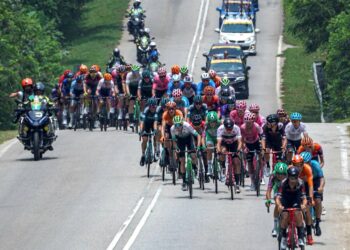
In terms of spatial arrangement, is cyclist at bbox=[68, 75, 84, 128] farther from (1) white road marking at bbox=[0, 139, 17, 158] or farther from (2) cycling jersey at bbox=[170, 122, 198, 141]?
(2) cycling jersey at bbox=[170, 122, 198, 141]

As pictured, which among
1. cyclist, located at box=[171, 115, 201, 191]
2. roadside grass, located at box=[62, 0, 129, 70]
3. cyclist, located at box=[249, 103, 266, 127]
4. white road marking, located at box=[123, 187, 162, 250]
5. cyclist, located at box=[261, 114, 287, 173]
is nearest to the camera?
white road marking, located at box=[123, 187, 162, 250]

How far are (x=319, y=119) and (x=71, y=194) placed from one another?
27851 millimetres

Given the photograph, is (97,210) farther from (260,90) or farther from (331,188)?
(260,90)

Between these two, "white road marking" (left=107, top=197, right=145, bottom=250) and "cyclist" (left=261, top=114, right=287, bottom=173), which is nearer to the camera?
"white road marking" (left=107, top=197, right=145, bottom=250)

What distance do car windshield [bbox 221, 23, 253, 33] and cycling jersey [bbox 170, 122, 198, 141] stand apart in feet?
133

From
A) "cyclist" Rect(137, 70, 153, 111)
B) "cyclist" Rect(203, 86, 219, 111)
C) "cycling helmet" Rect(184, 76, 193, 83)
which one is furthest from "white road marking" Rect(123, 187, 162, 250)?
"cyclist" Rect(137, 70, 153, 111)

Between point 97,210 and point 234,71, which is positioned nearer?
point 97,210

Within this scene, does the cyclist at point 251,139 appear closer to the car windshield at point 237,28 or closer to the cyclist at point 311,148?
the cyclist at point 311,148

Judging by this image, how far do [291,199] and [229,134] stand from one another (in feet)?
21.3

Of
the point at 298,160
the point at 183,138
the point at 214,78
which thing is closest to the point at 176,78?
the point at 214,78

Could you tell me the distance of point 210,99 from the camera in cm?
3052

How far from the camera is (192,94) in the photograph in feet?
108

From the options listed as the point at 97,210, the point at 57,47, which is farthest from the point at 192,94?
the point at 57,47

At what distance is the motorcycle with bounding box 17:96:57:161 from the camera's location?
1293 inches
